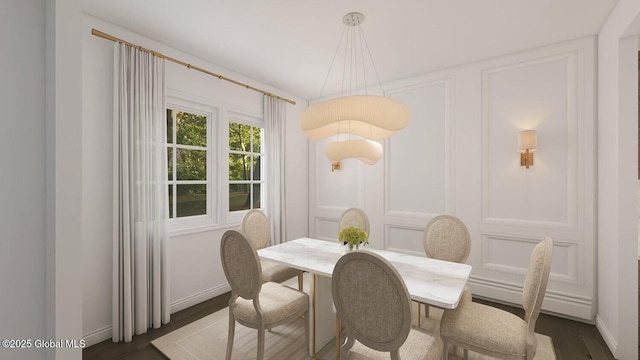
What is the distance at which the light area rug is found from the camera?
6.92ft

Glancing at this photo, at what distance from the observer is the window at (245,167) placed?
3.57 metres

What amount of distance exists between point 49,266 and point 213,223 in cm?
207

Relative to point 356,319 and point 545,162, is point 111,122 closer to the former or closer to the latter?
point 356,319

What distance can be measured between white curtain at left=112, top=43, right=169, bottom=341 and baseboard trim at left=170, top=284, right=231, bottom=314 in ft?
0.77

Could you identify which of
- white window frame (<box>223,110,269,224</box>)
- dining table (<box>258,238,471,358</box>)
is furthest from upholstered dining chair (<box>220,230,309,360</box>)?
white window frame (<box>223,110,269,224</box>)

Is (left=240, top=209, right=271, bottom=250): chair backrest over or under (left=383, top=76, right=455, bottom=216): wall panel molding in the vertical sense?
under

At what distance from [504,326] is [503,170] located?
1995 millimetres

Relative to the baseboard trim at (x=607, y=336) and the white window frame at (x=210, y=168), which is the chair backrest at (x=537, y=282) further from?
the white window frame at (x=210, y=168)

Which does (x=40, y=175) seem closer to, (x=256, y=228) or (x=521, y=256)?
Answer: (x=256, y=228)

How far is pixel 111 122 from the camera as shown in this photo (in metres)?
2.38

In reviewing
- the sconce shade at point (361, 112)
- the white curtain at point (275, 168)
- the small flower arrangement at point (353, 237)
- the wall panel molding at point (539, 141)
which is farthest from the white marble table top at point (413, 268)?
the wall panel molding at point (539, 141)

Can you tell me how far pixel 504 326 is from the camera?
63.4 inches

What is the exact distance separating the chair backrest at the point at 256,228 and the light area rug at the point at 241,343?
82 centimetres

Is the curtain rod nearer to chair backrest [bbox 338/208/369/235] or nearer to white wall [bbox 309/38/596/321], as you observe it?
white wall [bbox 309/38/596/321]
